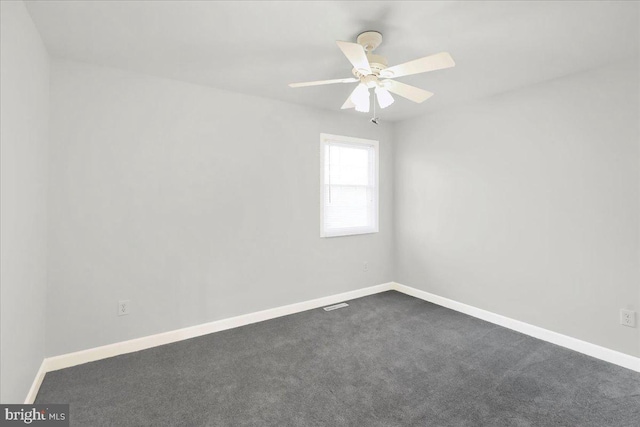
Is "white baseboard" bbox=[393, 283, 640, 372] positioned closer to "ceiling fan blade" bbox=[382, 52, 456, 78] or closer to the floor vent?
the floor vent

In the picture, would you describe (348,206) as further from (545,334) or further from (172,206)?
(545,334)

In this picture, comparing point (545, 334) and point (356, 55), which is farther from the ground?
point (356, 55)

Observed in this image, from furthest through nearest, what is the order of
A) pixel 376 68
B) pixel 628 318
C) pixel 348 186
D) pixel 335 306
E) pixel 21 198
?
pixel 348 186, pixel 335 306, pixel 628 318, pixel 376 68, pixel 21 198

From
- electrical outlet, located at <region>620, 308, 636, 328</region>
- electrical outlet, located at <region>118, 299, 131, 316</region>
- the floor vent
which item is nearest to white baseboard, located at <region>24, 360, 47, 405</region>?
electrical outlet, located at <region>118, 299, 131, 316</region>

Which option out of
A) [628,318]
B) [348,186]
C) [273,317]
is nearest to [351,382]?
[273,317]

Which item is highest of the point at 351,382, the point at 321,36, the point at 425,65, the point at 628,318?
the point at 321,36

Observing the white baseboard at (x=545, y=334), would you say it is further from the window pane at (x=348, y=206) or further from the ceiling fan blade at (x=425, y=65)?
the ceiling fan blade at (x=425, y=65)

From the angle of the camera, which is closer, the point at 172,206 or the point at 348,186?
the point at 172,206

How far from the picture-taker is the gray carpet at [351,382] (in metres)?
2.04

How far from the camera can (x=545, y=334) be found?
3176 millimetres

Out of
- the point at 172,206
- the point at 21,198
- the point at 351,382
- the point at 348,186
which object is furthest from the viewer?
the point at 348,186

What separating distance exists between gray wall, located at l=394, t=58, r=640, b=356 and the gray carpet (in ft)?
1.67

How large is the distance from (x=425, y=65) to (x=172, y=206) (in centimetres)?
253

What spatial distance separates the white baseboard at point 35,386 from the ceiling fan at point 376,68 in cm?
275
